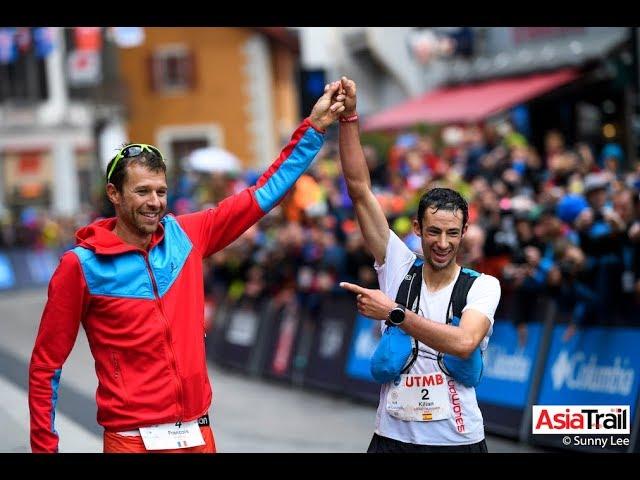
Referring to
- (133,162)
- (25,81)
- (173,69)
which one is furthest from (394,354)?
(25,81)

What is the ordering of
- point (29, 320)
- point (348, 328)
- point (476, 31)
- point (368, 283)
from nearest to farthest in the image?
point (368, 283) < point (348, 328) < point (29, 320) < point (476, 31)

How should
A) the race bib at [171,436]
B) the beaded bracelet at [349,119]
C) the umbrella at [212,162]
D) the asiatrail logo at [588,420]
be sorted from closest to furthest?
the race bib at [171,436] → the beaded bracelet at [349,119] → the asiatrail logo at [588,420] → the umbrella at [212,162]

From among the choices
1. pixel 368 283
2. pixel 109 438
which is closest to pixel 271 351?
pixel 368 283

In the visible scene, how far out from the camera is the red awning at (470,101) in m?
21.2

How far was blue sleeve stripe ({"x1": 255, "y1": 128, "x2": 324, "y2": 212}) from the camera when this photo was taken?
17.4 feet

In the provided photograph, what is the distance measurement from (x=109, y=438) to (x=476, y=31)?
71.9ft

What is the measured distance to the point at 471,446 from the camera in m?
4.96

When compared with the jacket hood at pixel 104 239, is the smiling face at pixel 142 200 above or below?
above

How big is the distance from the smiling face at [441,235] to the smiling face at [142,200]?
3.50 ft

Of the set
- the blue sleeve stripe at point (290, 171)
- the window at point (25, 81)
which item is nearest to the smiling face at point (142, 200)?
the blue sleeve stripe at point (290, 171)

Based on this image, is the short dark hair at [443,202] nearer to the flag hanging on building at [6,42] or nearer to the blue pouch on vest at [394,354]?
the blue pouch on vest at [394,354]

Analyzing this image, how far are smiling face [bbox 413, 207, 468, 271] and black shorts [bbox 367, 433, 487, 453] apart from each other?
718 millimetres

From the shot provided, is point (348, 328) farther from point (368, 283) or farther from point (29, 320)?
point (29, 320)

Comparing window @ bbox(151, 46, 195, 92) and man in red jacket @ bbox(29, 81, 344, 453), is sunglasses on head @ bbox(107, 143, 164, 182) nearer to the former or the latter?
man in red jacket @ bbox(29, 81, 344, 453)
